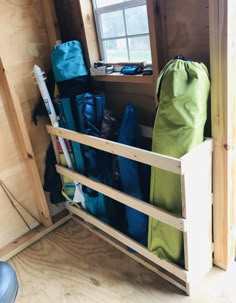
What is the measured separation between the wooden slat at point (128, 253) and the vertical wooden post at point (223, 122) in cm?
28

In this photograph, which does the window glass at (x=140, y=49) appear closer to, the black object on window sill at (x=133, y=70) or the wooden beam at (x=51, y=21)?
the black object on window sill at (x=133, y=70)

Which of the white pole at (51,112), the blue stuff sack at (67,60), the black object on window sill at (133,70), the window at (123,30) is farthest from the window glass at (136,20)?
the white pole at (51,112)

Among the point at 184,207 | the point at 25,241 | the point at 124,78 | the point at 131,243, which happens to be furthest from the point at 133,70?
the point at 25,241

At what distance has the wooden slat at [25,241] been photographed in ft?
6.56

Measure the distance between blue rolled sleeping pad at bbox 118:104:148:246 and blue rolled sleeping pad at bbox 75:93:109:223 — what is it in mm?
211

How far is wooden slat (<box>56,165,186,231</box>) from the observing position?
137 cm

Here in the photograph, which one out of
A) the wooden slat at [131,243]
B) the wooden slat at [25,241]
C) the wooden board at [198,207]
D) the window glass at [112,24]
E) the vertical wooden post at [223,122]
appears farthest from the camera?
the wooden slat at [25,241]

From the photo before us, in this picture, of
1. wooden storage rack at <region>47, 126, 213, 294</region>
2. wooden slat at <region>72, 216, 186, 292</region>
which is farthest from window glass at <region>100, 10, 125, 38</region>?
wooden slat at <region>72, 216, 186, 292</region>

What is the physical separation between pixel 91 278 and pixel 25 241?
1.96 feet

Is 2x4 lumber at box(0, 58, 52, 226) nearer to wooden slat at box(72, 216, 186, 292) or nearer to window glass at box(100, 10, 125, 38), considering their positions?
wooden slat at box(72, 216, 186, 292)

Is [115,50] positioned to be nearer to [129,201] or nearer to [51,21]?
[51,21]

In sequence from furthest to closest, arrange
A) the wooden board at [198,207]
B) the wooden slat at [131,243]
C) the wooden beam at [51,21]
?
the wooden beam at [51,21] < the wooden slat at [131,243] < the wooden board at [198,207]
